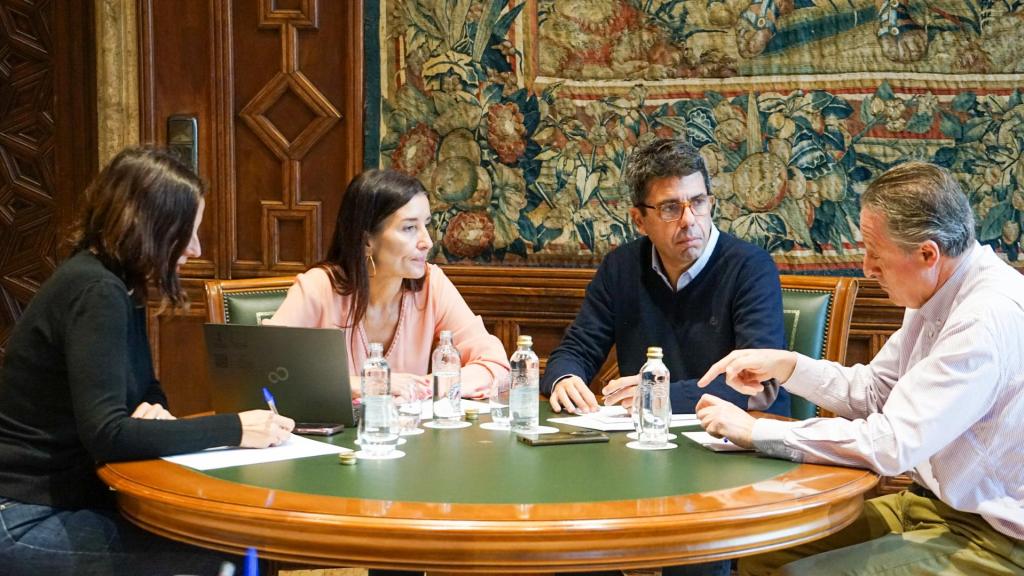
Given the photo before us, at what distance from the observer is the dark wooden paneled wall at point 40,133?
4.57m

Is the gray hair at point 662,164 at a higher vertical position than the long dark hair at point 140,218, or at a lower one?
higher

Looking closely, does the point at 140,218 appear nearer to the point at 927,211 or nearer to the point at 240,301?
the point at 240,301

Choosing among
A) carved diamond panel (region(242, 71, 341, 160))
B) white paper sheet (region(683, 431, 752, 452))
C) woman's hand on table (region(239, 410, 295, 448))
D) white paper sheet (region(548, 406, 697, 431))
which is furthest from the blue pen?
carved diamond panel (region(242, 71, 341, 160))

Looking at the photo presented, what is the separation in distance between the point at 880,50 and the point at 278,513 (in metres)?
3.07

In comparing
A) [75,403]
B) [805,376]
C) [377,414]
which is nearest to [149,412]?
[75,403]

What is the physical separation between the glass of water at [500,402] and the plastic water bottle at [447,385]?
0.08 m

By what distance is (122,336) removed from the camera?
2.12 metres

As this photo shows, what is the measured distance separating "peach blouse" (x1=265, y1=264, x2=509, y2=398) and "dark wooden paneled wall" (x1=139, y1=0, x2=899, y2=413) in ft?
3.61

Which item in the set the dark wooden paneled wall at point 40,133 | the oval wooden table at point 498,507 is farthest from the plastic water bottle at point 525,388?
the dark wooden paneled wall at point 40,133

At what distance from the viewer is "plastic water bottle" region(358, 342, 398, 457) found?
7.02ft

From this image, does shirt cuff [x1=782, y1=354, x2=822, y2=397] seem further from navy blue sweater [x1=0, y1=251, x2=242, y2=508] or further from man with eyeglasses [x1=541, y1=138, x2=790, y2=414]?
navy blue sweater [x1=0, y1=251, x2=242, y2=508]

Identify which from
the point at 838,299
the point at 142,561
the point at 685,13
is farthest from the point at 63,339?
the point at 685,13

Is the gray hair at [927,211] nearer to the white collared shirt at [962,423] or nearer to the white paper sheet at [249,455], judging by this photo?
the white collared shirt at [962,423]

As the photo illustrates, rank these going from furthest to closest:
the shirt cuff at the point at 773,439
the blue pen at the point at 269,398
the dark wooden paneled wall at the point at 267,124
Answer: the dark wooden paneled wall at the point at 267,124 < the blue pen at the point at 269,398 < the shirt cuff at the point at 773,439
